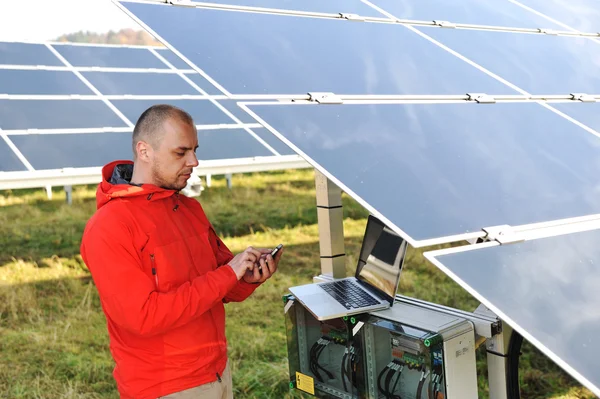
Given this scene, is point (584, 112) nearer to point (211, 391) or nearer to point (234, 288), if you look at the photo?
point (234, 288)

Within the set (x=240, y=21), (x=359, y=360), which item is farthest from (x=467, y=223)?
(x=240, y=21)

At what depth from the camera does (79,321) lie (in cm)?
723

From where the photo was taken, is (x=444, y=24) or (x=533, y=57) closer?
(x=533, y=57)

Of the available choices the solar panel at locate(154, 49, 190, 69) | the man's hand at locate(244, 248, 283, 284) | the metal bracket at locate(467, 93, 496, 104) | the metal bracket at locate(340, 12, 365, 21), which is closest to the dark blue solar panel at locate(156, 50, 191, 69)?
the solar panel at locate(154, 49, 190, 69)

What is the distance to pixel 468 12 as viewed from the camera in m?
6.00

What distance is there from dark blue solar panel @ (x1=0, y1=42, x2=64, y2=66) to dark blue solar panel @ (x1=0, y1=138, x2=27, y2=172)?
268cm

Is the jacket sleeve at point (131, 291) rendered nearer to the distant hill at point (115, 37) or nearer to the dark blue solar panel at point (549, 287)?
the dark blue solar panel at point (549, 287)

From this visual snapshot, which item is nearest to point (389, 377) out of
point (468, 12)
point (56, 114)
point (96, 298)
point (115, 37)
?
point (468, 12)

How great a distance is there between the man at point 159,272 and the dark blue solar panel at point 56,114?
551 centimetres

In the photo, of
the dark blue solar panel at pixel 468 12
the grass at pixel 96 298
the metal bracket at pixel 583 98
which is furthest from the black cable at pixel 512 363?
the dark blue solar panel at pixel 468 12

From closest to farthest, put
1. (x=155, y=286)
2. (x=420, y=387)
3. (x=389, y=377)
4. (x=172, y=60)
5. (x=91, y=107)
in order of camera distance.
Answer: (x=155, y=286)
(x=420, y=387)
(x=389, y=377)
(x=91, y=107)
(x=172, y=60)

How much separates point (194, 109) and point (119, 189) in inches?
260

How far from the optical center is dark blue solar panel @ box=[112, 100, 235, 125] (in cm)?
890

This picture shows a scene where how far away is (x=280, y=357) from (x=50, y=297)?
337 centimetres
